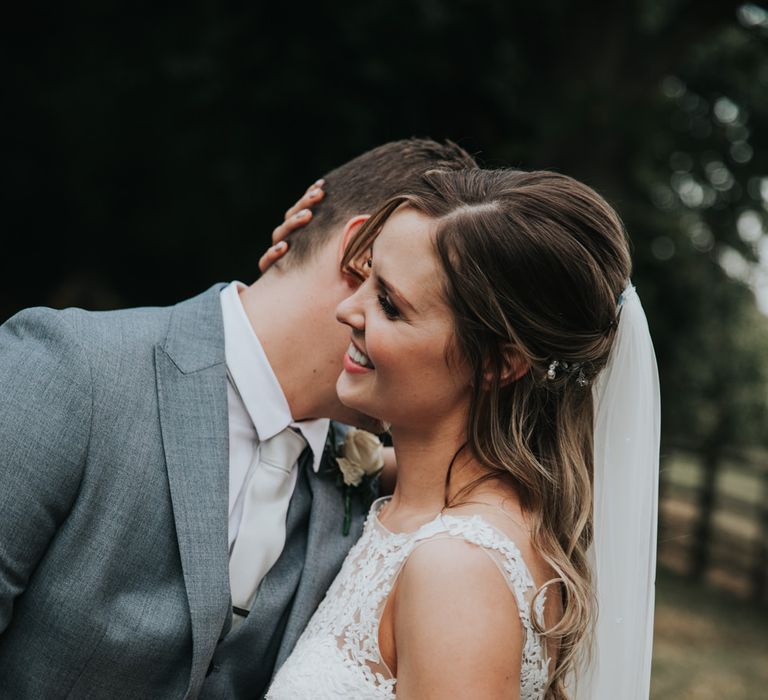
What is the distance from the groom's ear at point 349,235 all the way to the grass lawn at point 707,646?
599 centimetres

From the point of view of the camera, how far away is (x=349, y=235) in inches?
109

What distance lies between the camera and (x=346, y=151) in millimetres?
9055

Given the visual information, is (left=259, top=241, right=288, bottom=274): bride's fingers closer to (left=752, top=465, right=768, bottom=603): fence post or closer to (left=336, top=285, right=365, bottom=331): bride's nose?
(left=336, top=285, right=365, bottom=331): bride's nose

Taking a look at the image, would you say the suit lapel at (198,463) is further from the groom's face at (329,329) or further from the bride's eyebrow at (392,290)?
the bride's eyebrow at (392,290)

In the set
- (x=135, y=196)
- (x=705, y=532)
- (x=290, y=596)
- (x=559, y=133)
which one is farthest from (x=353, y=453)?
(x=705, y=532)

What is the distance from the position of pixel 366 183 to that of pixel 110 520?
1222 millimetres

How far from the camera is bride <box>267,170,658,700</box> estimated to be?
209cm

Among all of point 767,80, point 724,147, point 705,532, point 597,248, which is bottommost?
point 705,532

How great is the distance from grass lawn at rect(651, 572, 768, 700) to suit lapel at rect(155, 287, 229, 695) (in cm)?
613

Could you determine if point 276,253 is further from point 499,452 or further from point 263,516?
point 499,452

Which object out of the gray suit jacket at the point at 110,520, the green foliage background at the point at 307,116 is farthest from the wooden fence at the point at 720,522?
the gray suit jacket at the point at 110,520

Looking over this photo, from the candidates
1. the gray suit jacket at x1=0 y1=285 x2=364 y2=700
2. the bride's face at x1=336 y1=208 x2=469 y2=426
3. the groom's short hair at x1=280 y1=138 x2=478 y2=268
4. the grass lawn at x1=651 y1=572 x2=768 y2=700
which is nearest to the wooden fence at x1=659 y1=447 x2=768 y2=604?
the grass lawn at x1=651 y1=572 x2=768 y2=700

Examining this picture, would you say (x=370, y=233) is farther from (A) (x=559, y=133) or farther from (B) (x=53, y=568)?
(A) (x=559, y=133)

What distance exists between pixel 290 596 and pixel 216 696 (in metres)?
0.31
